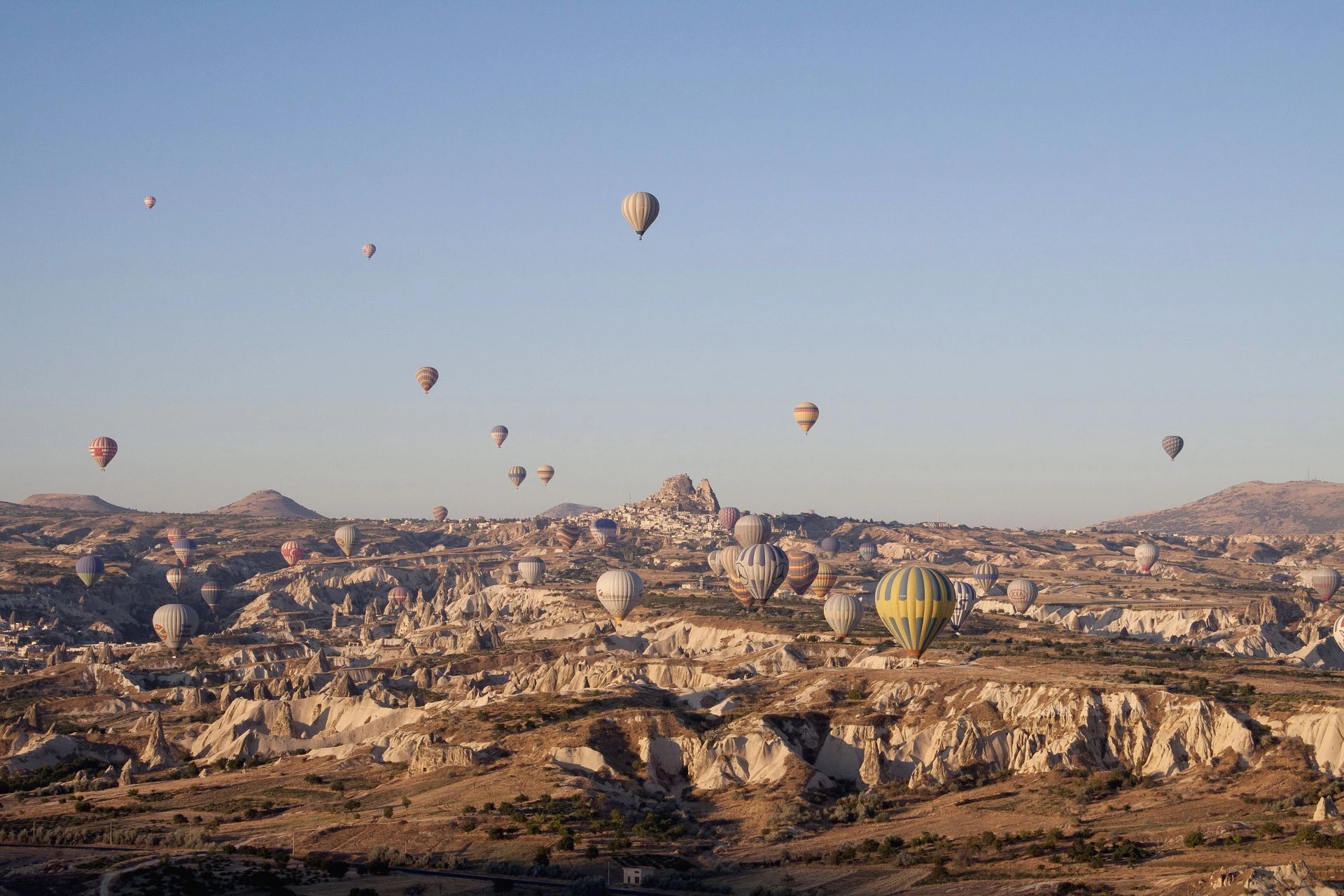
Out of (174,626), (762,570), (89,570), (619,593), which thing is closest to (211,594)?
(89,570)

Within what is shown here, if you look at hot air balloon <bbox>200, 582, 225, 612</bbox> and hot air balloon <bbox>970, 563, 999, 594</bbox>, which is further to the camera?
hot air balloon <bbox>200, 582, 225, 612</bbox>

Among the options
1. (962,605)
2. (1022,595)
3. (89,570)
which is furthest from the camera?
(89,570)

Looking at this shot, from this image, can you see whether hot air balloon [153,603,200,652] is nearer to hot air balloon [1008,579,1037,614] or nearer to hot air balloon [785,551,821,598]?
hot air balloon [785,551,821,598]

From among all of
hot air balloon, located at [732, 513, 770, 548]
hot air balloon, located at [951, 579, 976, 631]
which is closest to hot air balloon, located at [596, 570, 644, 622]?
hot air balloon, located at [951, 579, 976, 631]

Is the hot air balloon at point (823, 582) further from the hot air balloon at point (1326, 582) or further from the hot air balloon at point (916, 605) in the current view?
the hot air balloon at point (916, 605)

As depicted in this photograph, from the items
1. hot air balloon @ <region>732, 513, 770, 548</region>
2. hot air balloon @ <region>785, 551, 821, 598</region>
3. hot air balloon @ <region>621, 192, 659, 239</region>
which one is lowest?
hot air balloon @ <region>785, 551, 821, 598</region>

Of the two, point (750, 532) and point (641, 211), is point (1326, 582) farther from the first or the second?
point (641, 211)

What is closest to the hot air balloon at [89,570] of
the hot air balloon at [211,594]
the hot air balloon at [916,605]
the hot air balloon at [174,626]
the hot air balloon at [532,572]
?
the hot air balloon at [211,594]
